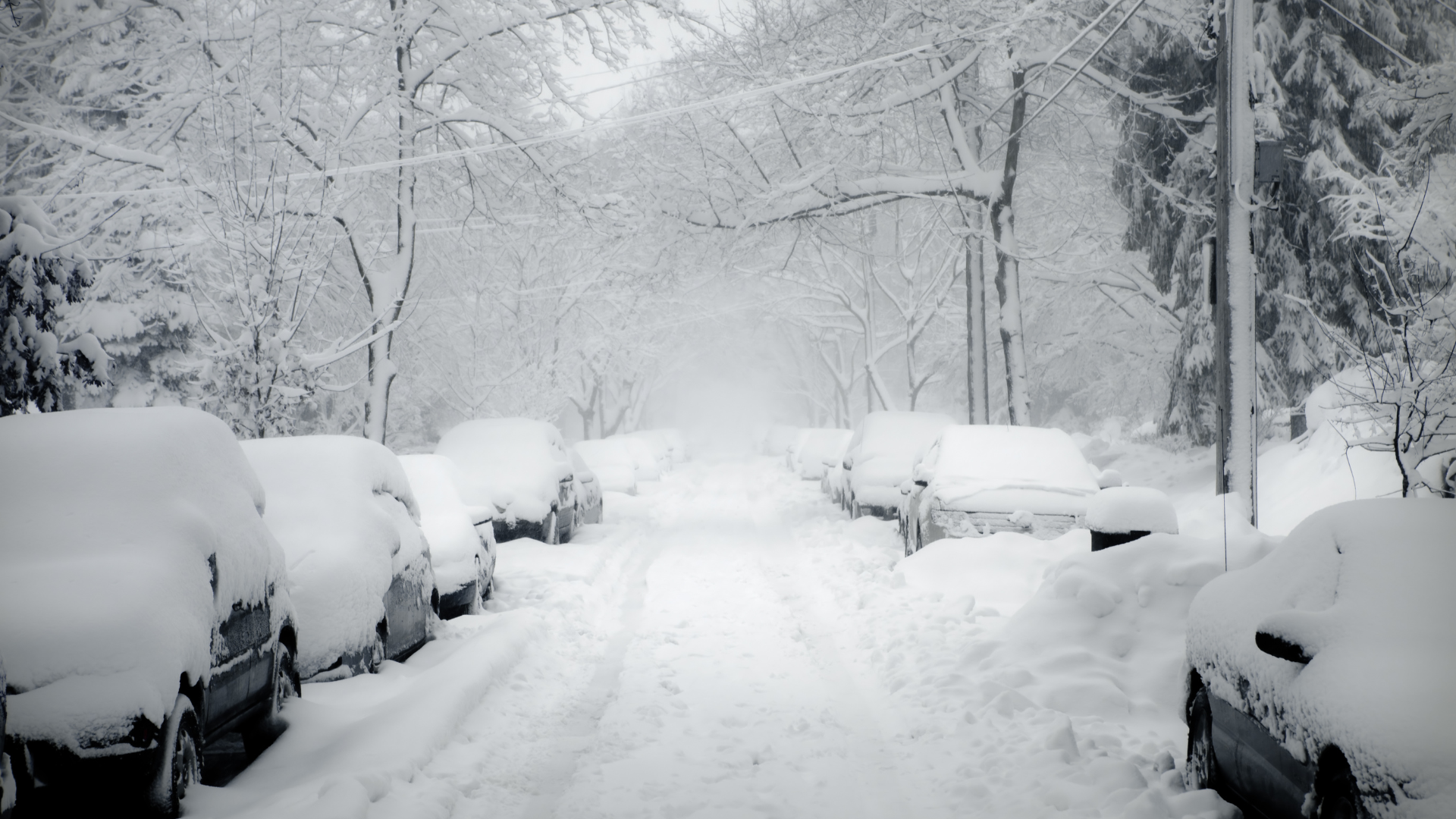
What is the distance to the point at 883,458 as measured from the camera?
1884 centimetres

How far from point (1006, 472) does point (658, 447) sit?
93.5 ft

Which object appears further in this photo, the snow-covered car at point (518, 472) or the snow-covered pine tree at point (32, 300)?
the snow-covered car at point (518, 472)

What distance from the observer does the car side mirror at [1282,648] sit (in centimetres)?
385

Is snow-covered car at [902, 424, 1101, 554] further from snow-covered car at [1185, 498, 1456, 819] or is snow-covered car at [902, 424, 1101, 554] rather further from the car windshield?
snow-covered car at [1185, 498, 1456, 819]

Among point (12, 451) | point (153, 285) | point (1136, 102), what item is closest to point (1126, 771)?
point (12, 451)

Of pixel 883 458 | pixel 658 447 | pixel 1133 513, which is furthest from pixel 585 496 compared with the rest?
pixel 658 447

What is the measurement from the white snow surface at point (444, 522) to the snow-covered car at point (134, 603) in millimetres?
3336

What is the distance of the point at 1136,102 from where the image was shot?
748 inches

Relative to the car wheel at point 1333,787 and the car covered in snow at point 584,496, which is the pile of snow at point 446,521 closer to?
the car covered in snow at point 584,496

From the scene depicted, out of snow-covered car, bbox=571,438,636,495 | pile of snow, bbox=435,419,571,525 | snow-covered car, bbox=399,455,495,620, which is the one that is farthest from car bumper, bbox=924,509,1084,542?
snow-covered car, bbox=571,438,636,495

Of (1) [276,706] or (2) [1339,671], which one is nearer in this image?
(2) [1339,671]

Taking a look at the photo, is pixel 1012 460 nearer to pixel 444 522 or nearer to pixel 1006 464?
pixel 1006 464

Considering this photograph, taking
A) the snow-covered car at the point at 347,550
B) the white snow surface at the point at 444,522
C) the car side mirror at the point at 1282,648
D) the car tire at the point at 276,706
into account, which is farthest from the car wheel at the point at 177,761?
the car side mirror at the point at 1282,648

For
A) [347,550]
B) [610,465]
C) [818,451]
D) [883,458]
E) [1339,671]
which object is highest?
[1339,671]
